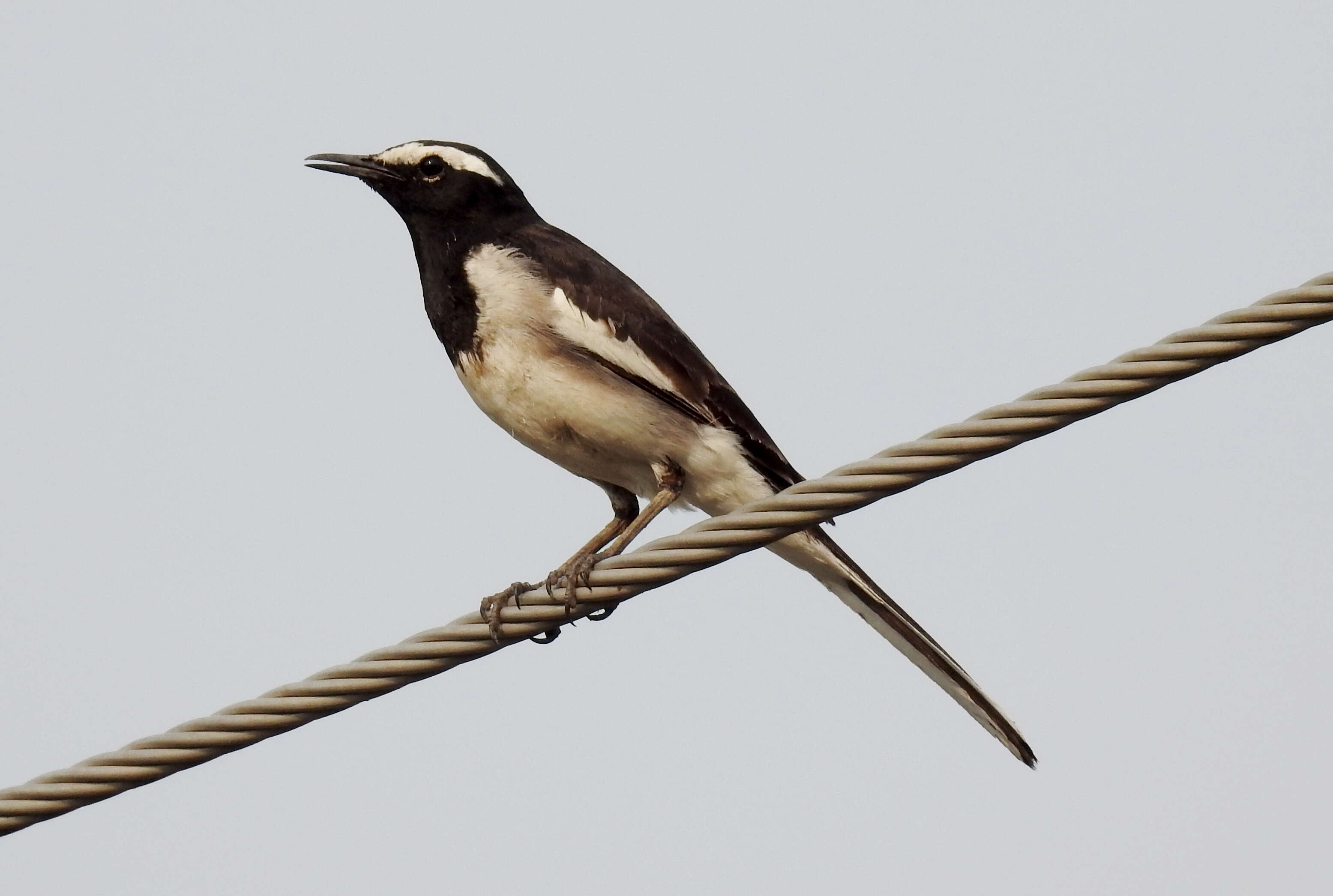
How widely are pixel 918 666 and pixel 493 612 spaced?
2200 millimetres

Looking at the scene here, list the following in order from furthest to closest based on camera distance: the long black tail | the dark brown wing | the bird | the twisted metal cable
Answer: the dark brown wing, the bird, the long black tail, the twisted metal cable

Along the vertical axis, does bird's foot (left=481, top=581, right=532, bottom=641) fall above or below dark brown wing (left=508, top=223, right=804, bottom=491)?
below

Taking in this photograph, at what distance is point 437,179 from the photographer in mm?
8406

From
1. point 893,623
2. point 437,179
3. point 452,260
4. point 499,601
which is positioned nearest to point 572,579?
point 499,601

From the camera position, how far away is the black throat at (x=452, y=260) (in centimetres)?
→ 781

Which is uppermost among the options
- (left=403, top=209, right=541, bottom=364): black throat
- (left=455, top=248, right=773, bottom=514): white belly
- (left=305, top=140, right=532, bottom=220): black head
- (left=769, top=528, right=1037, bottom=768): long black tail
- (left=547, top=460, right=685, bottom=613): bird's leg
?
(left=305, top=140, right=532, bottom=220): black head

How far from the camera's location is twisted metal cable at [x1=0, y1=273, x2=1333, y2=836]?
473cm

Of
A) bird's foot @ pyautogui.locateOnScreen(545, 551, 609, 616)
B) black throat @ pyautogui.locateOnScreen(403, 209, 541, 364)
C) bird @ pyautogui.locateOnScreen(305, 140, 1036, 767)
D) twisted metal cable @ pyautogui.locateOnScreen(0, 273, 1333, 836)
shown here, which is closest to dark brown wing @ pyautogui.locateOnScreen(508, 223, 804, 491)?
bird @ pyautogui.locateOnScreen(305, 140, 1036, 767)

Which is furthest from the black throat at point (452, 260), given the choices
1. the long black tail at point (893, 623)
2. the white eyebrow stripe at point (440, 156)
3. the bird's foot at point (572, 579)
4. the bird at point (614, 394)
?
the long black tail at point (893, 623)

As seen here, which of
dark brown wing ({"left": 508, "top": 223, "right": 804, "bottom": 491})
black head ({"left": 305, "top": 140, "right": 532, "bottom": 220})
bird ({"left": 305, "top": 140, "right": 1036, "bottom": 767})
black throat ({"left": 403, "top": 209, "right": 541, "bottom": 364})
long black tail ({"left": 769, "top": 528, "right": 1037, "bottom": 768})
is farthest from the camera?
black head ({"left": 305, "top": 140, "right": 532, "bottom": 220})

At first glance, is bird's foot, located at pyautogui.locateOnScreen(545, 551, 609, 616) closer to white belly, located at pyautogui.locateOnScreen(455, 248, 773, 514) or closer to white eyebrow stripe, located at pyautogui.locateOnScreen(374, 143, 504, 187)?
white belly, located at pyautogui.locateOnScreen(455, 248, 773, 514)

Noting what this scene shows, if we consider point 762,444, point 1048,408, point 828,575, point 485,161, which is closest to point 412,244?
point 485,161

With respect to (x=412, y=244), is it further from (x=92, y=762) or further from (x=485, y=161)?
(x=92, y=762)

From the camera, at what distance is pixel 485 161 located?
8469mm
